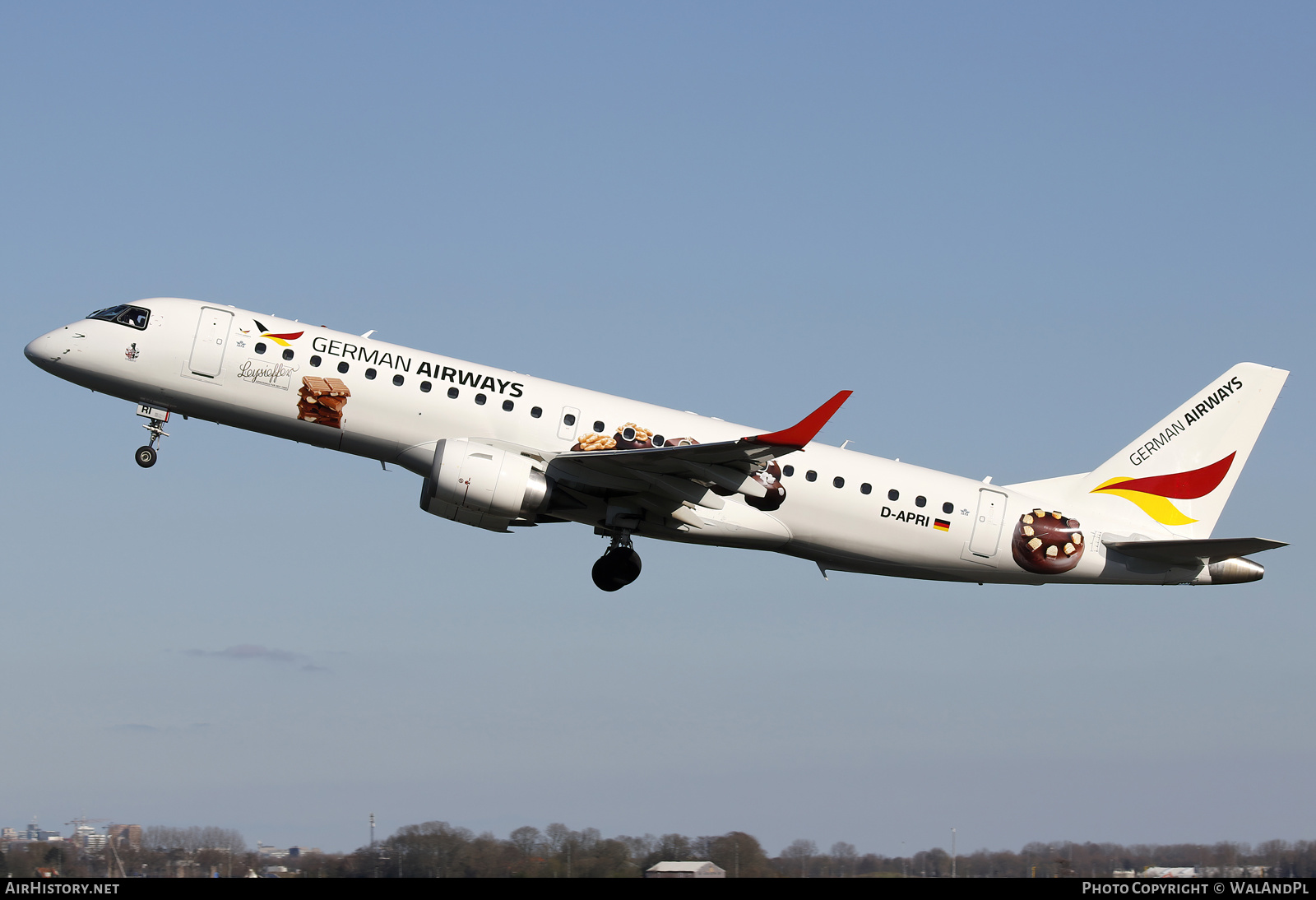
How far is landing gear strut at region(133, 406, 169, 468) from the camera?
105 feet

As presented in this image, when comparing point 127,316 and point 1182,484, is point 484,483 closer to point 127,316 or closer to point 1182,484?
point 127,316

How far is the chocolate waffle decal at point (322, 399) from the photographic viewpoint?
31156mm

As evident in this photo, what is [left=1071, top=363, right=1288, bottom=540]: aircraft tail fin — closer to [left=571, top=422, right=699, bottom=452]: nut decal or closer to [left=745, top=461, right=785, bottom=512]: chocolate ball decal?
[left=745, top=461, right=785, bottom=512]: chocolate ball decal

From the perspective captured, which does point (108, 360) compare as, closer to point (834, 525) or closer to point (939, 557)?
point (834, 525)

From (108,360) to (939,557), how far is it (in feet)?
70.3

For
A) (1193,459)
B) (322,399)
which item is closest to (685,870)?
(322,399)

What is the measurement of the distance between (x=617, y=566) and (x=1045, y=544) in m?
11.3

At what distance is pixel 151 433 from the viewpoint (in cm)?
3231

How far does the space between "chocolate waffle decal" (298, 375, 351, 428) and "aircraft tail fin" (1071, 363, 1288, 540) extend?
19836 millimetres

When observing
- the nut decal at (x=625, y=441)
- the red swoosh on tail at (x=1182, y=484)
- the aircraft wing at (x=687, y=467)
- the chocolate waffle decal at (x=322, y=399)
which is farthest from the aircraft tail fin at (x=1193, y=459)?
the chocolate waffle decal at (x=322, y=399)

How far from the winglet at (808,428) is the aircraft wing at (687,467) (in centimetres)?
2

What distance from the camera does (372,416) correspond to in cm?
3120

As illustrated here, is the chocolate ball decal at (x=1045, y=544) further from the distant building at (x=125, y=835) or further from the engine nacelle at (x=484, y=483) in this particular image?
the distant building at (x=125, y=835)
